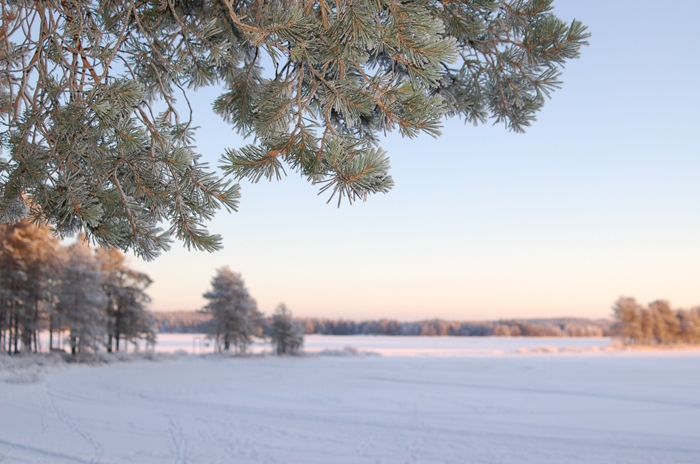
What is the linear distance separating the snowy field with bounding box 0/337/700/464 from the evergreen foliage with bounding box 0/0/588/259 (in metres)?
4.35

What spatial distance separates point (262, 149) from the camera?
1.92 m

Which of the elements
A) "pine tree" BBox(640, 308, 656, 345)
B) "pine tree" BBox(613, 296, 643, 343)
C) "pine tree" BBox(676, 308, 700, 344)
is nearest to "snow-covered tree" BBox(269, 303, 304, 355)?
"pine tree" BBox(613, 296, 643, 343)

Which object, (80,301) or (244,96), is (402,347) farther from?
(244,96)

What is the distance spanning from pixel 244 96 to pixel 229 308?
2490 centimetres

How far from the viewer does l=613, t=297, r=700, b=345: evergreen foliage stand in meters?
48.3

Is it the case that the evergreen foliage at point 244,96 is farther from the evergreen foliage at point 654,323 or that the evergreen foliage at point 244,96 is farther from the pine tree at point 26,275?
the evergreen foliage at point 654,323

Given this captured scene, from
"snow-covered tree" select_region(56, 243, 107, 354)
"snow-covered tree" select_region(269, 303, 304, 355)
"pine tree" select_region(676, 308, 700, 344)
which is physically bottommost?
"pine tree" select_region(676, 308, 700, 344)

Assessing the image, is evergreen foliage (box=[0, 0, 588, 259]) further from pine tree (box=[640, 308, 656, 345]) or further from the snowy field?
pine tree (box=[640, 308, 656, 345])

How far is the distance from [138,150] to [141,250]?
21.5 inches

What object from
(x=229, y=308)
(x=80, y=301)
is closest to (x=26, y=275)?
(x=80, y=301)

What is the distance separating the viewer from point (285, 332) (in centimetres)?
2662

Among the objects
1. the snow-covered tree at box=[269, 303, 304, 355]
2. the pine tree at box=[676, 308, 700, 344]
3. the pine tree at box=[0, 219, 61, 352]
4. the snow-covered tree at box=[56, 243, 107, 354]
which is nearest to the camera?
the snow-covered tree at box=[56, 243, 107, 354]

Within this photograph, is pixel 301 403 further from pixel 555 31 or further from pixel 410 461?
pixel 555 31

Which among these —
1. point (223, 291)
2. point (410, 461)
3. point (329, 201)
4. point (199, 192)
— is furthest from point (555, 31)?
point (223, 291)
